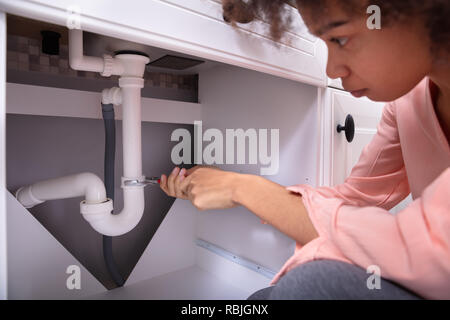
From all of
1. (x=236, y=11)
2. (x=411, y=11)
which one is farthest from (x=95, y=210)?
(x=411, y=11)

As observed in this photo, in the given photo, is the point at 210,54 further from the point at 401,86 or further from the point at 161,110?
the point at 161,110

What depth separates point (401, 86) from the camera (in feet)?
1.34

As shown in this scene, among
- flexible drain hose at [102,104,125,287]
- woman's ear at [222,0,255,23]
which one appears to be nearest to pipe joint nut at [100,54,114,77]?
flexible drain hose at [102,104,125,287]

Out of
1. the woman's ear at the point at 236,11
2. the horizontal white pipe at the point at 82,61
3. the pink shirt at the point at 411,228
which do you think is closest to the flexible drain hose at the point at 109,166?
the horizontal white pipe at the point at 82,61

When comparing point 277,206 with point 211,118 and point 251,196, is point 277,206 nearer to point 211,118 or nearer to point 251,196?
point 251,196

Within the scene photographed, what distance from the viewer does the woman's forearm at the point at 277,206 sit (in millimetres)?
442

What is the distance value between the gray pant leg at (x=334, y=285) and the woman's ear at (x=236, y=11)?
0.42m

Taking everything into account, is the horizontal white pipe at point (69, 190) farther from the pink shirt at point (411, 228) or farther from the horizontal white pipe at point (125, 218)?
the pink shirt at point (411, 228)

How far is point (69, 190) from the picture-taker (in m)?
0.64

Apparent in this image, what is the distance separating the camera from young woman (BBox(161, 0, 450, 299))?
0.31 meters

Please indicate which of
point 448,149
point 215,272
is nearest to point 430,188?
point 448,149

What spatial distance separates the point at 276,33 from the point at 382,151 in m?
0.34

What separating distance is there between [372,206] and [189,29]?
1.23 ft

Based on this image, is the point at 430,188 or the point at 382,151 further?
the point at 382,151
